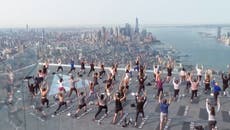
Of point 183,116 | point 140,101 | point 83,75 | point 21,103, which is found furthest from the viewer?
point 83,75

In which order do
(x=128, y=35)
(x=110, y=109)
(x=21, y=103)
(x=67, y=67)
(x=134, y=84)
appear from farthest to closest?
1. (x=128, y=35)
2. (x=67, y=67)
3. (x=134, y=84)
4. (x=110, y=109)
5. (x=21, y=103)

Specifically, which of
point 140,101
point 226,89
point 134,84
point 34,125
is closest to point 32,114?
point 34,125

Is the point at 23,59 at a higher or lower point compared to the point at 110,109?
higher

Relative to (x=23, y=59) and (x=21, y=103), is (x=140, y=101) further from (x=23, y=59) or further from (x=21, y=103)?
(x=23, y=59)

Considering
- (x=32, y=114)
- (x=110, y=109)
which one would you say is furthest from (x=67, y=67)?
(x=32, y=114)

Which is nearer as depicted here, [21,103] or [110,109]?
[21,103]

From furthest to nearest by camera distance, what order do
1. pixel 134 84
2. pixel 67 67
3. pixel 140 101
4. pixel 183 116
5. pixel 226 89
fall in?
pixel 67 67
pixel 134 84
pixel 226 89
pixel 183 116
pixel 140 101

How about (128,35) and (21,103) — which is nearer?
(21,103)

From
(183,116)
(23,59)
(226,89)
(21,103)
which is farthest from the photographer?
(226,89)

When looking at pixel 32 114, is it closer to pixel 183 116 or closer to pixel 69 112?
pixel 69 112
